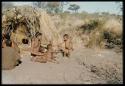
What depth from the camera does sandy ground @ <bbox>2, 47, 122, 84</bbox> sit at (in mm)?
9242

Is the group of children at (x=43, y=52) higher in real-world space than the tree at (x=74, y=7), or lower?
lower

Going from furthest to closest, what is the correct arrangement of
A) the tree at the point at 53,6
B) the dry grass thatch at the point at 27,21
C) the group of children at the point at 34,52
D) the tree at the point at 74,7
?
1. the tree at the point at 74,7
2. the tree at the point at 53,6
3. the dry grass thatch at the point at 27,21
4. the group of children at the point at 34,52

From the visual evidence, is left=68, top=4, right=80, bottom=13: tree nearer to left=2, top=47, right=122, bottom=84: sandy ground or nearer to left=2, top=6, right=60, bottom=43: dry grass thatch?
left=2, top=6, right=60, bottom=43: dry grass thatch

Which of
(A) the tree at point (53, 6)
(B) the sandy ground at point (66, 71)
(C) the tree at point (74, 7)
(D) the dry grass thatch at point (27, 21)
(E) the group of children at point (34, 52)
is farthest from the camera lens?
(C) the tree at point (74, 7)

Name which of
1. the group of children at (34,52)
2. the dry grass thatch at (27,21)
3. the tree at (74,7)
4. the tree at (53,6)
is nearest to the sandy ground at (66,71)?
the group of children at (34,52)

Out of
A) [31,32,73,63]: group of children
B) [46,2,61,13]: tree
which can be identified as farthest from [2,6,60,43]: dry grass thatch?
[46,2,61,13]: tree

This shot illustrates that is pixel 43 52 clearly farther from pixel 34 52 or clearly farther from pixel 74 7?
pixel 74 7

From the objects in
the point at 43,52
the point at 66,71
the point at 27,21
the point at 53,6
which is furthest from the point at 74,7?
the point at 66,71

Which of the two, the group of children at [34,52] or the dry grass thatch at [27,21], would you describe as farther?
the dry grass thatch at [27,21]

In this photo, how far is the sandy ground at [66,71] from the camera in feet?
30.3

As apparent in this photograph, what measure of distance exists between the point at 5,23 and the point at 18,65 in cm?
403

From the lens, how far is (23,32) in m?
15.0

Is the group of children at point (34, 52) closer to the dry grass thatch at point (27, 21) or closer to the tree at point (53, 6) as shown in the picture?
the dry grass thatch at point (27, 21)

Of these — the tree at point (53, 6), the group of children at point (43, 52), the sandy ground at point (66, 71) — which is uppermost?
the tree at point (53, 6)
